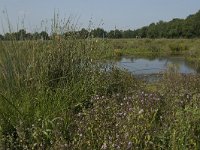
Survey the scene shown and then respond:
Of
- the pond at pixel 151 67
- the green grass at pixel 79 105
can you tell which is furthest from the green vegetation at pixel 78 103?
the pond at pixel 151 67

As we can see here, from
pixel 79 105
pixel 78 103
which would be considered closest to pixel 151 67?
pixel 79 105

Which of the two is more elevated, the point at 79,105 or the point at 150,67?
the point at 79,105

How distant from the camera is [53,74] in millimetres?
6391

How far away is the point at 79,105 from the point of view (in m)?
5.47

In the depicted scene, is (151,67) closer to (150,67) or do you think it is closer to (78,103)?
(150,67)

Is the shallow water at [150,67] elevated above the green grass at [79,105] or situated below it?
below

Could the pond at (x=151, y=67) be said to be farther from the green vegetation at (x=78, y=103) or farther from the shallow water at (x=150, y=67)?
the green vegetation at (x=78, y=103)

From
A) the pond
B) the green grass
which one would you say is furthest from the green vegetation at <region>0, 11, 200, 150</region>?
the pond

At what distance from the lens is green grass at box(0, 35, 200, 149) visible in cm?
384

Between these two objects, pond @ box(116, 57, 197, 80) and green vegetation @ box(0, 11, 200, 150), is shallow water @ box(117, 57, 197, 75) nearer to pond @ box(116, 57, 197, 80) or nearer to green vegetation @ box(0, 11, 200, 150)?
pond @ box(116, 57, 197, 80)

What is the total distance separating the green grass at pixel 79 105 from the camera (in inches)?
151

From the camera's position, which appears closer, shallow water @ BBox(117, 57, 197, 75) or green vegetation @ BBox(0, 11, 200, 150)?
green vegetation @ BBox(0, 11, 200, 150)

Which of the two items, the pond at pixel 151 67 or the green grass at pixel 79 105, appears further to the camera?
the pond at pixel 151 67

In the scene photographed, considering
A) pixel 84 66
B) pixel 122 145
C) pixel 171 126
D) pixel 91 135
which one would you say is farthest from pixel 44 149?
pixel 84 66
